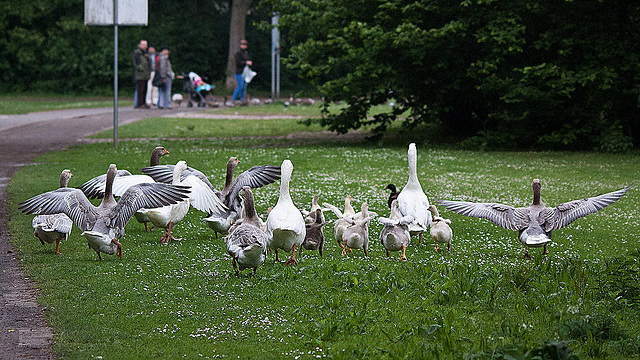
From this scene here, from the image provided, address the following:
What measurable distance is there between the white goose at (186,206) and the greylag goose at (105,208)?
841 millimetres

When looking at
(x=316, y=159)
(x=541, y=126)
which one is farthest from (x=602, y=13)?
(x=316, y=159)

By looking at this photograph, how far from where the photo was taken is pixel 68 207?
8.78 metres

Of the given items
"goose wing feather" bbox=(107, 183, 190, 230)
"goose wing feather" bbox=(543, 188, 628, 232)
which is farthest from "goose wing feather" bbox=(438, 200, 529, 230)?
"goose wing feather" bbox=(107, 183, 190, 230)

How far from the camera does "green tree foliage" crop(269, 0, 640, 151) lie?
2094cm

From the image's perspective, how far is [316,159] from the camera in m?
19.0

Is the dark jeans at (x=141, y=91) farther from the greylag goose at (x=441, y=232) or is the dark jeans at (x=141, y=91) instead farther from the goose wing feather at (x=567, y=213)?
the goose wing feather at (x=567, y=213)

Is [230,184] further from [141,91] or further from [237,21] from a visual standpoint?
[237,21]

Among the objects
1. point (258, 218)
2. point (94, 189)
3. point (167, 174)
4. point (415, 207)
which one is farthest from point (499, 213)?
point (94, 189)

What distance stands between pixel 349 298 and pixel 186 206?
401 centimetres

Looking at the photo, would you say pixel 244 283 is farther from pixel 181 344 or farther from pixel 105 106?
pixel 105 106

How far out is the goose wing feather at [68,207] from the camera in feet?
28.6

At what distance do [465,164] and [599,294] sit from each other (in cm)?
1208

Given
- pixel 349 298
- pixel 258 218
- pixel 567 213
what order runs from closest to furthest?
pixel 349 298 < pixel 258 218 < pixel 567 213

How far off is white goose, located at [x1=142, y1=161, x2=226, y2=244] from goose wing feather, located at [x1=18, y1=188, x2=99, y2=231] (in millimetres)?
1183
